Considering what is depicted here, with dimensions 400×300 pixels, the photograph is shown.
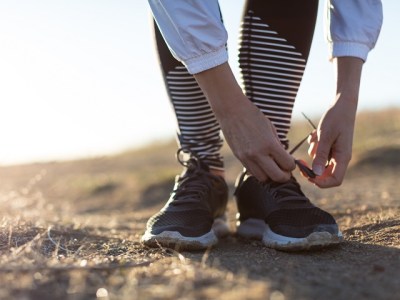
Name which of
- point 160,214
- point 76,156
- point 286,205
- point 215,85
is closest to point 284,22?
point 215,85

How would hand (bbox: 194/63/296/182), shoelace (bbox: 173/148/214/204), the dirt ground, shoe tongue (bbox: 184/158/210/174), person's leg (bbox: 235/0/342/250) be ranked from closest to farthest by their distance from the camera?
1. the dirt ground
2. hand (bbox: 194/63/296/182)
3. person's leg (bbox: 235/0/342/250)
4. shoelace (bbox: 173/148/214/204)
5. shoe tongue (bbox: 184/158/210/174)

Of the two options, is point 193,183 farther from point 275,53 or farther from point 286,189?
point 275,53

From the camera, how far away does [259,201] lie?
2404 millimetres

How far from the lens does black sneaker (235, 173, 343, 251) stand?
2113mm

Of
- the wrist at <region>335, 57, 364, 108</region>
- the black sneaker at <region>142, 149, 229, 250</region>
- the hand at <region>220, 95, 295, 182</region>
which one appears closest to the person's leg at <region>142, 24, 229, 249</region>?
the black sneaker at <region>142, 149, 229, 250</region>

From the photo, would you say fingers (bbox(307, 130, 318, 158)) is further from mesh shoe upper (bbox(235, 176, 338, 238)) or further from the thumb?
mesh shoe upper (bbox(235, 176, 338, 238))

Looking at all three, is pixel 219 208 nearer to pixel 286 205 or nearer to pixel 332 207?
pixel 286 205

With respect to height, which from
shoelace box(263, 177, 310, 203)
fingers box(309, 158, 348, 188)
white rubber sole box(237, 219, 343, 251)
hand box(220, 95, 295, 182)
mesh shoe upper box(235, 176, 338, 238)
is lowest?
white rubber sole box(237, 219, 343, 251)

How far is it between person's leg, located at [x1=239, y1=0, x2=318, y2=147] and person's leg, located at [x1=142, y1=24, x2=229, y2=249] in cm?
26

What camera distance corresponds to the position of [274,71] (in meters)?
2.39

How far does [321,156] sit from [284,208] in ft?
0.79

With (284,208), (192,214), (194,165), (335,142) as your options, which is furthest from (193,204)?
(335,142)

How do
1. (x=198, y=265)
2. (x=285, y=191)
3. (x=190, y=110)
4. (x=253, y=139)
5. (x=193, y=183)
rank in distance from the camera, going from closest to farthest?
(x=198, y=265), (x=253, y=139), (x=285, y=191), (x=193, y=183), (x=190, y=110)

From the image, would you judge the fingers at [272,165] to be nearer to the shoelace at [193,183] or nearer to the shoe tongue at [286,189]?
the shoe tongue at [286,189]
